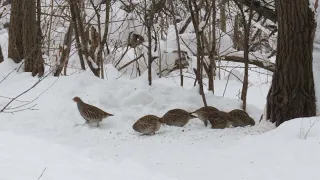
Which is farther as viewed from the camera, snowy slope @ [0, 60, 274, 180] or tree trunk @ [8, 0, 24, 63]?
tree trunk @ [8, 0, 24, 63]

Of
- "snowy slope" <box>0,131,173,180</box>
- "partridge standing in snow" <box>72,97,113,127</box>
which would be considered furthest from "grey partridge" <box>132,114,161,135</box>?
"snowy slope" <box>0,131,173,180</box>

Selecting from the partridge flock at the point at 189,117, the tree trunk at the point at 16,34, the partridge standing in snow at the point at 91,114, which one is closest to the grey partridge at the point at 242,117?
the partridge flock at the point at 189,117

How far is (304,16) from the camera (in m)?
6.14

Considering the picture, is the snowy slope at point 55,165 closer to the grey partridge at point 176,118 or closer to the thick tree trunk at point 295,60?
the grey partridge at point 176,118

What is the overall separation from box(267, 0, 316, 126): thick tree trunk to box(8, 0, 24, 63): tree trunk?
5.53m

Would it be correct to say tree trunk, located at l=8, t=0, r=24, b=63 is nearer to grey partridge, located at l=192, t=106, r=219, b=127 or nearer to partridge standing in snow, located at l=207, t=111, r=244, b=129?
grey partridge, located at l=192, t=106, r=219, b=127

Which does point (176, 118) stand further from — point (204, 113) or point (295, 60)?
point (295, 60)

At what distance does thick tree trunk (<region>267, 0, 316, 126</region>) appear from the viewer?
6160 millimetres

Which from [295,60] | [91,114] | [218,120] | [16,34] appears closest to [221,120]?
[218,120]

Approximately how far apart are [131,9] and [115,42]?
1.84 meters

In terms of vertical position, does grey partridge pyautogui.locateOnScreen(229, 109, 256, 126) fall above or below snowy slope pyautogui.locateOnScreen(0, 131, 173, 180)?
above

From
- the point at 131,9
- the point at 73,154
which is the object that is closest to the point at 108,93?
the point at 73,154

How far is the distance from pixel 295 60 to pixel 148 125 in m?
1.90

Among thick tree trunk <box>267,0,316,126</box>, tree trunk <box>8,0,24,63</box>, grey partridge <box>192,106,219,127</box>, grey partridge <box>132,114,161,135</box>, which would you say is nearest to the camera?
thick tree trunk <box>267,0,316,126</box>
